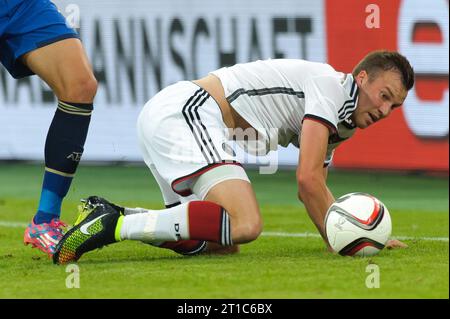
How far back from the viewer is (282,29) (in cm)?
1113

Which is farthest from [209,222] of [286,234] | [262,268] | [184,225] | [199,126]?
[286,234]

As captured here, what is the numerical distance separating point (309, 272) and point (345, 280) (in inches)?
12.5

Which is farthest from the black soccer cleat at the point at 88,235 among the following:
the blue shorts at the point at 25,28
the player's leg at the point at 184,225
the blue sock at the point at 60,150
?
the blue shorts at the point at 25,28

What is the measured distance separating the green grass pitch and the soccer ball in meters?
0.09

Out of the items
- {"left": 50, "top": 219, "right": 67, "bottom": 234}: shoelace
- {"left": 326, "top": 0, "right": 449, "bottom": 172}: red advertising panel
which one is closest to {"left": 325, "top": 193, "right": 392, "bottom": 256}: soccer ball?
{"left": 50, "top": 219, "right": 67, "bottom": 234}: shoelace

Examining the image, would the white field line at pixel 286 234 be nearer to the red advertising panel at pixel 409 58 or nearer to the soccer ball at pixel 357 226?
the soccer ball at pixel 357 226

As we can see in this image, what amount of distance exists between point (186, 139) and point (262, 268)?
853mm

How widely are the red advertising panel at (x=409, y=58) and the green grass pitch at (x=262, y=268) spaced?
1126 millimetres

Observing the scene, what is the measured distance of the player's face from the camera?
5672 millimetres

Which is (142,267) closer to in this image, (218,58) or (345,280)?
(345,280)

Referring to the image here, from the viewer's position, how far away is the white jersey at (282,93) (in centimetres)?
573

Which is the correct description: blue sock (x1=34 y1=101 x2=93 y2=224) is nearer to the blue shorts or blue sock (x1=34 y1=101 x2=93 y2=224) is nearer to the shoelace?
the shoelace

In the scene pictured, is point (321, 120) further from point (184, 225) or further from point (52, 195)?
point (52, 195)
